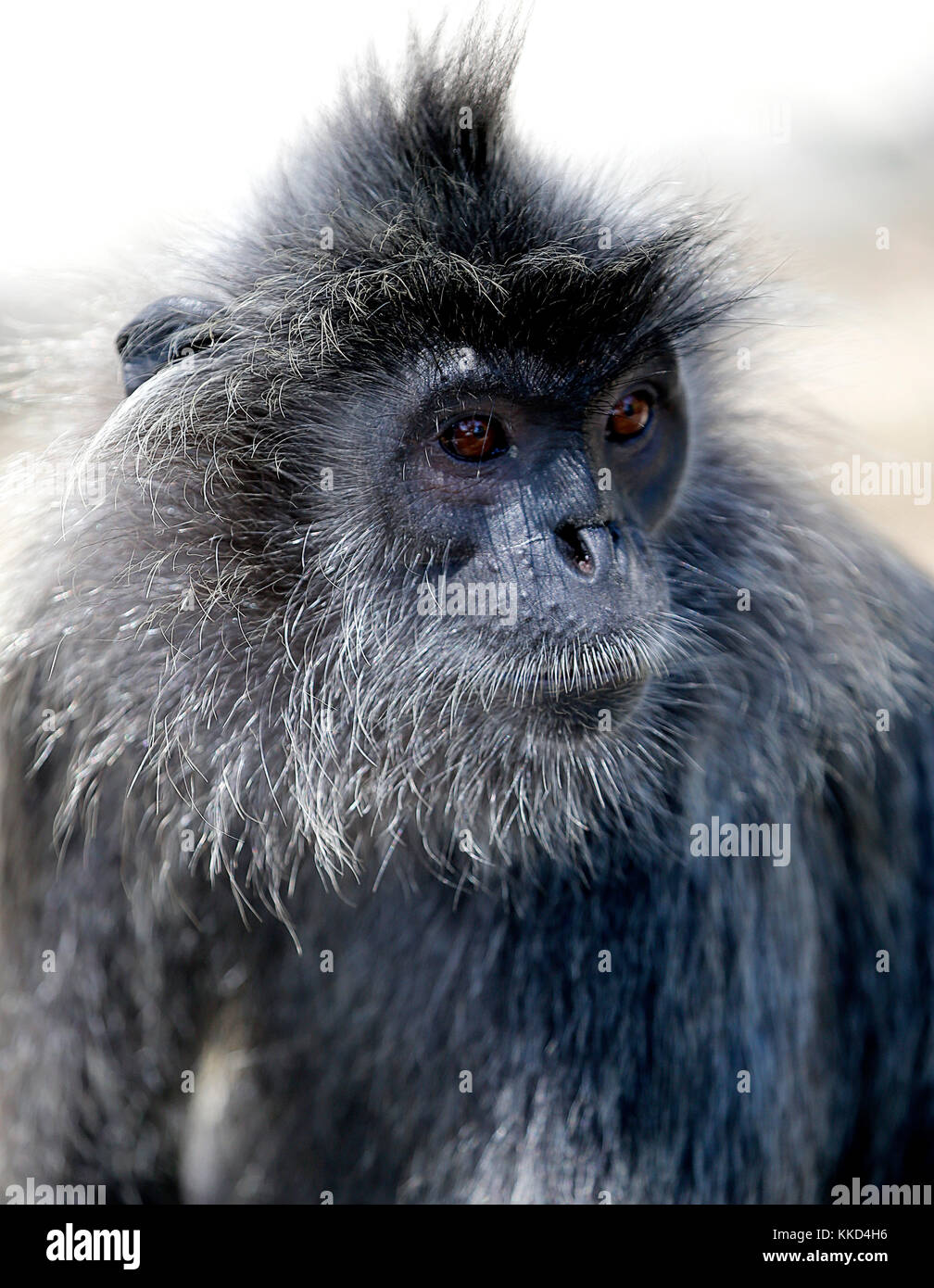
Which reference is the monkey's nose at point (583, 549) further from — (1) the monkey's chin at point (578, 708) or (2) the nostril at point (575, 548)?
(1) the monkey's chin at point (578, 708)

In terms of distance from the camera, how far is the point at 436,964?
303cm

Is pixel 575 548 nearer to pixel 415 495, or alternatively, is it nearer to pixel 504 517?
pixel 504 517

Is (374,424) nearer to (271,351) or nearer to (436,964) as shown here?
(271,351)

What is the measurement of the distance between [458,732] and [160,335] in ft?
3.54

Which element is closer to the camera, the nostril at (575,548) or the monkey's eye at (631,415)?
the nostril at (575,548)

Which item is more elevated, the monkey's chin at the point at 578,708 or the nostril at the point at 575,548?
the nostril at the point at 575,548

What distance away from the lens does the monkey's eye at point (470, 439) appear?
8.50 feet

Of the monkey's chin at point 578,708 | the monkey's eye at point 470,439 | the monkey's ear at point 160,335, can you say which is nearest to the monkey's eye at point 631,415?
the monkey's eye at point 470,439

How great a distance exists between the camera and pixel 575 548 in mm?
2537

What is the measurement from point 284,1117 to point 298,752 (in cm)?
116

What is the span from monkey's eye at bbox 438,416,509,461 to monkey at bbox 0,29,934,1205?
1cm

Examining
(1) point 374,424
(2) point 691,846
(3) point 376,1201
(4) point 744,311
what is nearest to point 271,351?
(1) point 374,424

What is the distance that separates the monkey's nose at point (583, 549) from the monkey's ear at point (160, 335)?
0.88 meters

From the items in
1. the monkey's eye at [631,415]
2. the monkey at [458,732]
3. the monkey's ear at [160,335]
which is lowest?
the monkey at [458,732]
